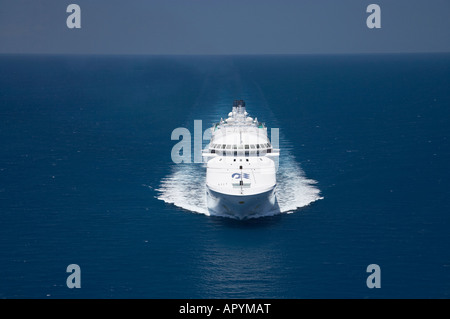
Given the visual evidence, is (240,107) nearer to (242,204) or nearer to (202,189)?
(202,189)

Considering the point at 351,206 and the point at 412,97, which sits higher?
the point at 412,97

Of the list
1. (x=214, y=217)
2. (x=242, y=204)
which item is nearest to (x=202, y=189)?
(x=214, y=217)

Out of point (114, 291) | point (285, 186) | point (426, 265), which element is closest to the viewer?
point (114, 291)

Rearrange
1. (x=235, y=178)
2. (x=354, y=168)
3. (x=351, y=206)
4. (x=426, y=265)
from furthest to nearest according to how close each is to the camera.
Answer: (x=354, y=168) → (x=351, y=206) → (x=235, y=178) → (x=426, y=265)

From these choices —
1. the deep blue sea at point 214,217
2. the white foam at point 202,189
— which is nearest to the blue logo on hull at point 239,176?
the white foam at point 202,189

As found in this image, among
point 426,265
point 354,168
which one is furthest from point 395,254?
point 354,168

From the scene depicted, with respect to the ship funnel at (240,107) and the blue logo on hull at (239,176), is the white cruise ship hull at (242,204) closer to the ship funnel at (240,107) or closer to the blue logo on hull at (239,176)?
the blue logo on hull at (239,176)

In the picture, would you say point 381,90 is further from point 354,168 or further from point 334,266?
point 334,266

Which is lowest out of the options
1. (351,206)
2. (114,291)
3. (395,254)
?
(114,291)
